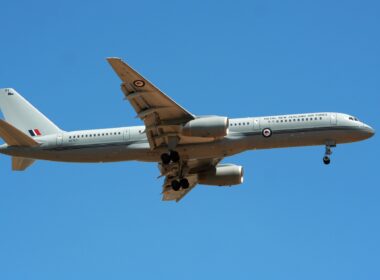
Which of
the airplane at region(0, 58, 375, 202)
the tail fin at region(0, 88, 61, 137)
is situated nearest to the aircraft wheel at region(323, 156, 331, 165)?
the airplane at region(0, 58, 375, 202)

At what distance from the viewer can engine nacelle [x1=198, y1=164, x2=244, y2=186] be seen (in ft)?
202

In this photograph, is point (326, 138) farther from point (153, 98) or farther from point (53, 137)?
point (53, 137)

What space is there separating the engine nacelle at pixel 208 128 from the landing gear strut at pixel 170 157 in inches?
99.0

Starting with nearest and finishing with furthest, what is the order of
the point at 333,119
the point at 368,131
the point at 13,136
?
the point at 333,119 < the point at 368,131 < the point at 13,136

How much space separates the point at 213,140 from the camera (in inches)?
2142

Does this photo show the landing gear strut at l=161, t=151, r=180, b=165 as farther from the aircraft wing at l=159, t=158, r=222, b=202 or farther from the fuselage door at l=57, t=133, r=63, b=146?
the fuselage door at l=57, t=133, r=63, b=146

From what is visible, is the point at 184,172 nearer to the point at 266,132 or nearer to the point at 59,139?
the point at 266,132

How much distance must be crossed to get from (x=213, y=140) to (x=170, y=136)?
2962 mm

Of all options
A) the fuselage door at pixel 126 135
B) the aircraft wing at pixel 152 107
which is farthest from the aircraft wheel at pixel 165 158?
the fuselage door at pixel 126 135

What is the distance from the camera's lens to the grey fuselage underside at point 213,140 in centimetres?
5425

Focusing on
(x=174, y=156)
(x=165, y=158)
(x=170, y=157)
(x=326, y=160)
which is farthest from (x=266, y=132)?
(x=165, y=158)

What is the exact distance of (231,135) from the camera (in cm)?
5434

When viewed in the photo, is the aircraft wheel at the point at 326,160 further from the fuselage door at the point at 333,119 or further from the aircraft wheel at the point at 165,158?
the aircraft wheel at the point at 165,158

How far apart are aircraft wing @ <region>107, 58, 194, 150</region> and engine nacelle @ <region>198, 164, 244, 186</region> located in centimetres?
772
